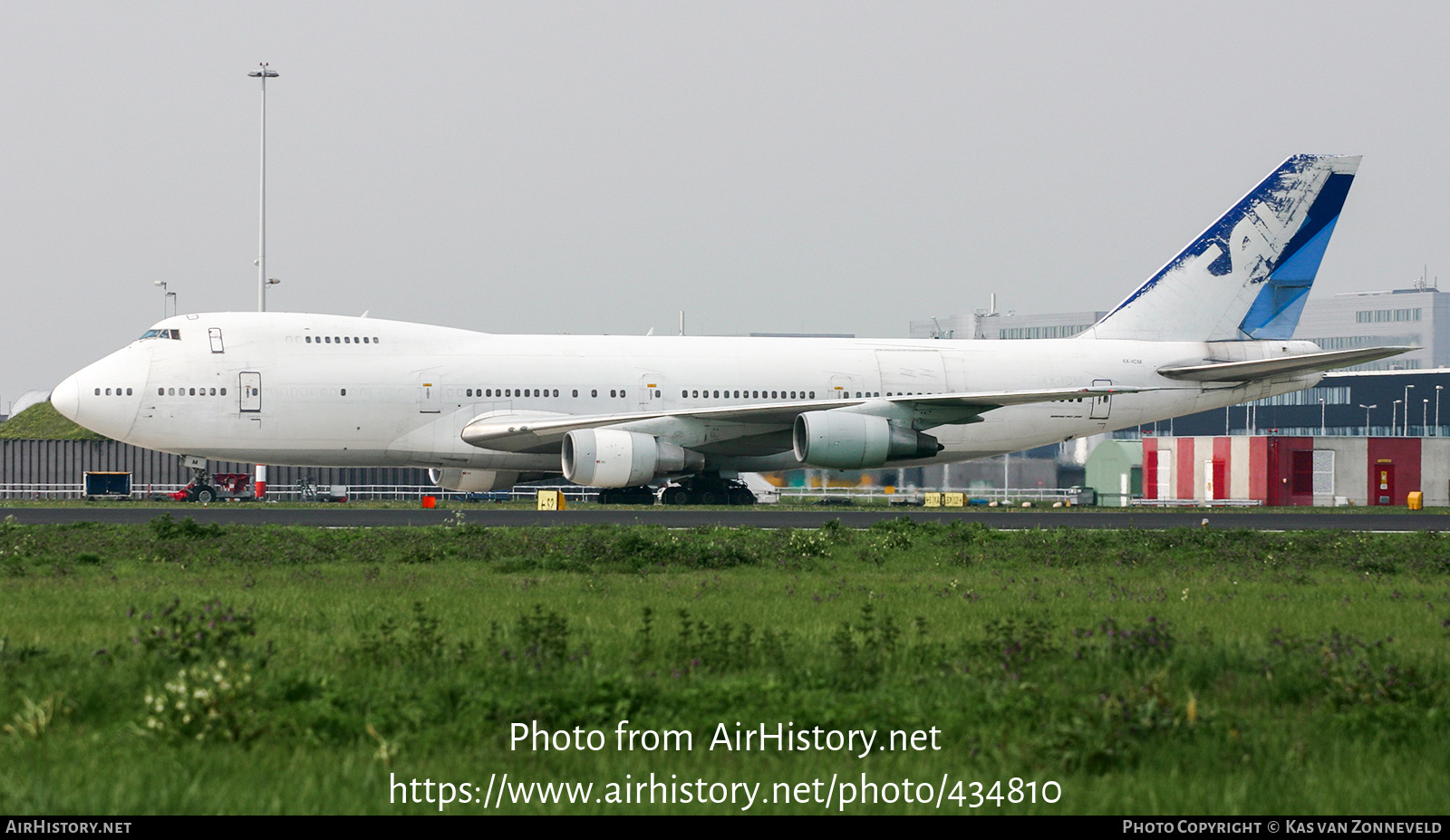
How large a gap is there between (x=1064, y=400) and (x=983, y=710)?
87.8 ft

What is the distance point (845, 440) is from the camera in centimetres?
2798

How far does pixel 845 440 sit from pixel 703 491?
14.7 ft

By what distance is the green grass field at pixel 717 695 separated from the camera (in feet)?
16.7

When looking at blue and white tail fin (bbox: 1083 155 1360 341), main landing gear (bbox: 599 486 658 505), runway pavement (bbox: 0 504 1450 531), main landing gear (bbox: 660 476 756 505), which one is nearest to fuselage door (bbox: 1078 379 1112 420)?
blue and white tail fin (bbox: 1083 155 1360 341)

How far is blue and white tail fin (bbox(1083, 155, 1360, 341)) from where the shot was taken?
32562 mm

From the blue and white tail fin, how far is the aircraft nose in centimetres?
2347

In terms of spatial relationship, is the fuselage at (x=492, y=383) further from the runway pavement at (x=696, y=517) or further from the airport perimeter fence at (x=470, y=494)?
the airport perimeter fence at (x=470, y=494)

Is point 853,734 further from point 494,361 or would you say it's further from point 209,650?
point 494,361

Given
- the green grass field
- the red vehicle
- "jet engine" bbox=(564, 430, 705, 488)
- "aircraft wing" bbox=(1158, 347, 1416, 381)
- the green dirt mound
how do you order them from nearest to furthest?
the green grass field
"jet engine" bbox=(564, 430, 705, 488)
"aircraft wing" bbox=(1158, 347, 1416, 381)
the red vehicle
the green dirt mound

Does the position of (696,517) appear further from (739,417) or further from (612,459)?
(739,417)

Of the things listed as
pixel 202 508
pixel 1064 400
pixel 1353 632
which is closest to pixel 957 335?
pixel 1064 400

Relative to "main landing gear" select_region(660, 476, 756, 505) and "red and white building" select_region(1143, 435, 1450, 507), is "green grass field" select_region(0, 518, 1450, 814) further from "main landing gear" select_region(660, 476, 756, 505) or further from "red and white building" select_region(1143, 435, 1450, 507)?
"red and white building" select_region(1143, 435, 1450, 507)

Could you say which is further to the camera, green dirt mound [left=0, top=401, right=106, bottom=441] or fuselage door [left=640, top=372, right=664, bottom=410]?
green dirt mound [left=0, top=401, right=106, bottom=441]
